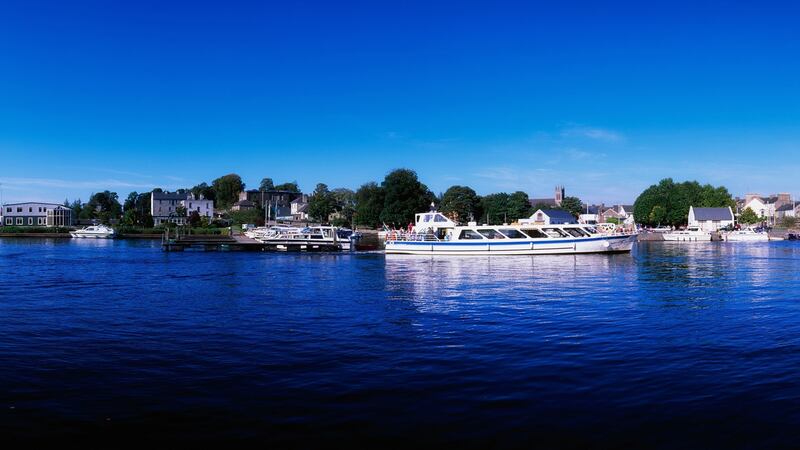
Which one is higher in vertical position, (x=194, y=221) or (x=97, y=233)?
(x=194, y=221)

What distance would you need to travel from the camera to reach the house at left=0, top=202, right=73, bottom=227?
141800 mm

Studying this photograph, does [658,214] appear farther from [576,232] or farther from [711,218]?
[576,232]

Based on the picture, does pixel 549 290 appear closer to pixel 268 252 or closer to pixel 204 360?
pixel 204 360

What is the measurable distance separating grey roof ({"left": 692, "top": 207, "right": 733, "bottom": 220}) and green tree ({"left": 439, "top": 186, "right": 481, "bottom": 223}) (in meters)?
52.5

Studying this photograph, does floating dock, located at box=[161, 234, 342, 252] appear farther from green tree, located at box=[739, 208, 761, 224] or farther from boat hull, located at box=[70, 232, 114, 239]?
green tree, located at box=[739, 208, 761, 224]

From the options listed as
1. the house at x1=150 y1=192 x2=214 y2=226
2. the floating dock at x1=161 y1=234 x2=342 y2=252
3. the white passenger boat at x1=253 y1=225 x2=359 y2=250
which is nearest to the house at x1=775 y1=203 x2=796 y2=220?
the white passenger boat at x1=253 y1=225 x2=359 y2=250

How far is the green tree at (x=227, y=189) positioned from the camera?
7377 inches

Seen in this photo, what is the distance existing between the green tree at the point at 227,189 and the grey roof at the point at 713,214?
129957mm

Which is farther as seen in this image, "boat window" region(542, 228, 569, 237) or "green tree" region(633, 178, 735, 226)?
"green tree" region(633, 178, 735, 226)

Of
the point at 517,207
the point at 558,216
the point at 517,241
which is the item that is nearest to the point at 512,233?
the point at 517,241

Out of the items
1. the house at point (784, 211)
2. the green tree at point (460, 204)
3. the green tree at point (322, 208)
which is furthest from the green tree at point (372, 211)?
the house at point (784, 211)

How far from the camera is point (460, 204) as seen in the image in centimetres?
14438

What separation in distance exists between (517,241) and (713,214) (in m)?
103

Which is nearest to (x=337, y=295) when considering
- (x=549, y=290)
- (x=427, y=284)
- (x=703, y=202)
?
(x=427, y=284)
